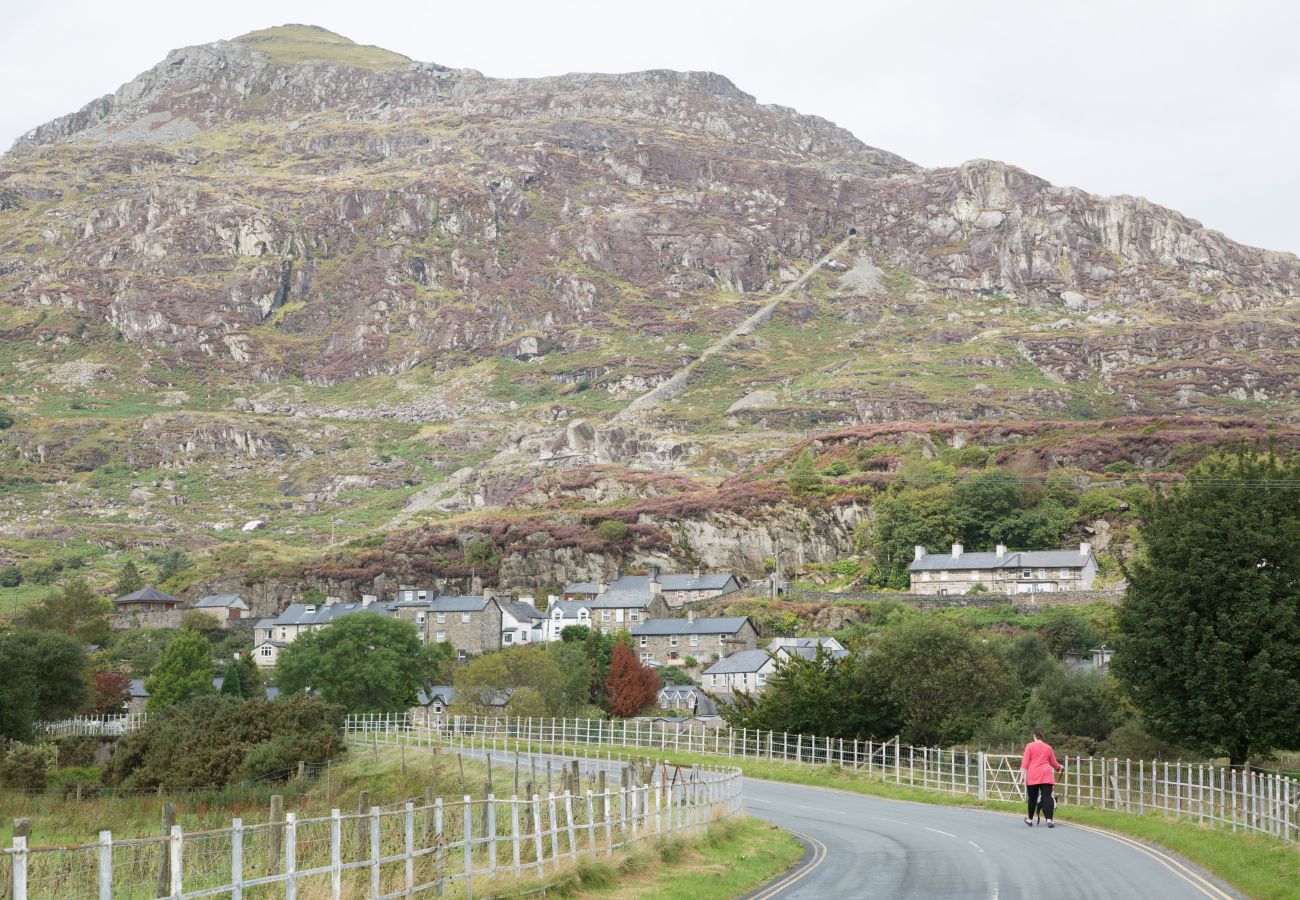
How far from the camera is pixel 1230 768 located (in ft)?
128

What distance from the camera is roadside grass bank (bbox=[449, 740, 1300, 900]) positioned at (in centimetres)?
2361

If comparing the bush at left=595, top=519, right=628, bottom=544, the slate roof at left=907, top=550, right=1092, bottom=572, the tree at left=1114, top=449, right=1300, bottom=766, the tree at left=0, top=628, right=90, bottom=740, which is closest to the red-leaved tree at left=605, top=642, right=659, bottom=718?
the tree at left=0, top=628, right=90, bottom=740

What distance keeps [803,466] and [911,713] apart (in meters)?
97.4

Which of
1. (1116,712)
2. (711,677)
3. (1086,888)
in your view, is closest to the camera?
(1086,888)

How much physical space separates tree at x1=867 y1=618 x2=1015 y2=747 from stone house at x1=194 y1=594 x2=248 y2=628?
8262cm

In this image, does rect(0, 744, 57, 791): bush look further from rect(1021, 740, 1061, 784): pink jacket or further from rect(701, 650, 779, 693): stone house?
rect(1021, 740, 1061, 784): pink jacket

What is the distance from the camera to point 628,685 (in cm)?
8794

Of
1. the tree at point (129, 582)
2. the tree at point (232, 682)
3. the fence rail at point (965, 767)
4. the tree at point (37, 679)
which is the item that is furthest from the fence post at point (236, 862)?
the tree at point (129, 582)

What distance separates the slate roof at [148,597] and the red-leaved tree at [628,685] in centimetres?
6125

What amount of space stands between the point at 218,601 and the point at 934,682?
90.9 metres

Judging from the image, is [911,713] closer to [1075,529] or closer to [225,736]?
[225,736]

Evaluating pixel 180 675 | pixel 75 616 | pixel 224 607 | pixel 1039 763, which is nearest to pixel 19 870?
pixel 1039 763

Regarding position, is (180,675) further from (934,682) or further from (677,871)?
(677,871)

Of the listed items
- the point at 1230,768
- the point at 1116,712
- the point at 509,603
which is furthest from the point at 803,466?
the point at 1230,768
